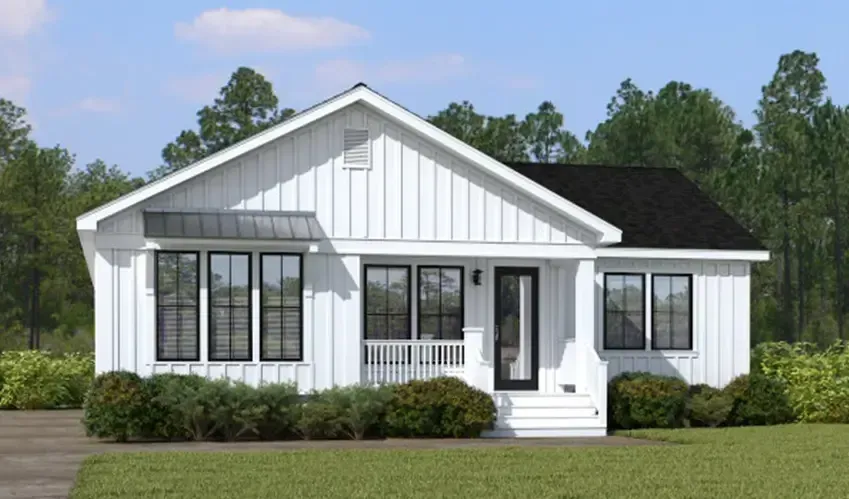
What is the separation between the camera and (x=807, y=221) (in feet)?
169

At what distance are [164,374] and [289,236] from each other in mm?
3055

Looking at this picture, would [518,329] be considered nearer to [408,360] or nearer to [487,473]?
[408,360]

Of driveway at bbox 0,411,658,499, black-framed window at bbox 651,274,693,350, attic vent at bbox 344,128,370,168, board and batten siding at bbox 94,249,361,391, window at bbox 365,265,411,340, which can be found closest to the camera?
driveway at bbox 0,411,658,499

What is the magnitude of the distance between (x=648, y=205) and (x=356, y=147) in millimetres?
8066

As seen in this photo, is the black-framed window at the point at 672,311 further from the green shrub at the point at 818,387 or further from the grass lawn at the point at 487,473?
the grass lawn at the point at 487,473

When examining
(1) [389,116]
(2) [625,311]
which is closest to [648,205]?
(2) [625,311]

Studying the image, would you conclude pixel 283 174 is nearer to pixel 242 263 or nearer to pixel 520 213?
pixel 242 263

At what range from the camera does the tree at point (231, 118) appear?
54562mm

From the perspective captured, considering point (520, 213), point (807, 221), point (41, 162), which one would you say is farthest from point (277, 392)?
point (807, 221)

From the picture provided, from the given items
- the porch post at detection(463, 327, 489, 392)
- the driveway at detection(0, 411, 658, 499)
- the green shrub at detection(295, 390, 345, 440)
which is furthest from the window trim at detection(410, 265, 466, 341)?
the green shrub at detection(295, 390, 345, 440)

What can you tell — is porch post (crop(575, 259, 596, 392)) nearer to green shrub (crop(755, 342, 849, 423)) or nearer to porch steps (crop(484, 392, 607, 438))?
porch steps (crop(484, 392, 607, 438))

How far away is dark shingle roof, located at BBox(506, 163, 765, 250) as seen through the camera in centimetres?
2803

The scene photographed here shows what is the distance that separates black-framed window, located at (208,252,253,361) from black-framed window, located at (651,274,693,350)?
28.2 ft

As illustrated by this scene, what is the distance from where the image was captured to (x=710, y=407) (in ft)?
86.5
